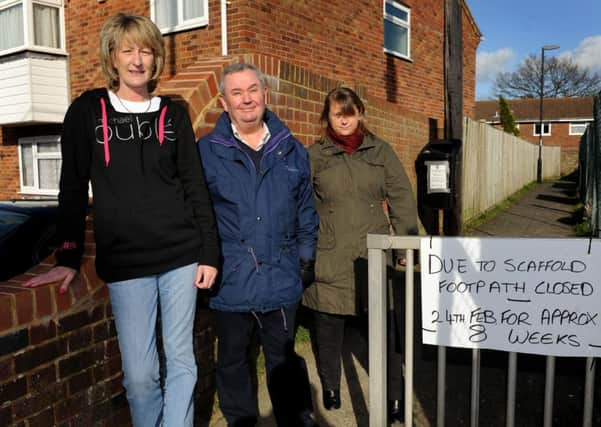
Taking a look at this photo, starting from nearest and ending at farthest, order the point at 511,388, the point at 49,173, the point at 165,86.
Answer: the point at 511,388
the point at 165,86
the point at 49,173

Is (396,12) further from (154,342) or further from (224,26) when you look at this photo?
(154,342)

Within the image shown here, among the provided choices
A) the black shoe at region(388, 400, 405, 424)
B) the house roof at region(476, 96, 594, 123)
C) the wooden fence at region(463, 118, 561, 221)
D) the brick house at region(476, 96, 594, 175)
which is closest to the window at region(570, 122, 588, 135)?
the brick house at region(476, 96, 594, 175)

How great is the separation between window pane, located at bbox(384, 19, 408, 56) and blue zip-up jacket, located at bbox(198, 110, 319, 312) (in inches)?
393

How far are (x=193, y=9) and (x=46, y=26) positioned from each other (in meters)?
3.77

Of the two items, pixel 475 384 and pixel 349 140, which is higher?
pixel 349 140

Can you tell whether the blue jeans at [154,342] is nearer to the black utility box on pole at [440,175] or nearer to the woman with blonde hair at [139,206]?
the woman with blonde hair at [139,206]

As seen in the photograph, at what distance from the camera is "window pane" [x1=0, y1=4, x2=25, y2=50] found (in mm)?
11016

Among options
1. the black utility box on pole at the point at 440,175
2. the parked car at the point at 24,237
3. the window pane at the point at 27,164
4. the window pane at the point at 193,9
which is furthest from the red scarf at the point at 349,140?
the window pane at the point at 27,164

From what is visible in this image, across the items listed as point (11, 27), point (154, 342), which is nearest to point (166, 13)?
point (11, 27)

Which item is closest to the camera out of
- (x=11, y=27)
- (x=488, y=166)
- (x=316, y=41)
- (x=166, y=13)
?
(x=166, y=13)

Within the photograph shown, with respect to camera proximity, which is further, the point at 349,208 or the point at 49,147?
the point at 49,147

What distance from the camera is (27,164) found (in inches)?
487

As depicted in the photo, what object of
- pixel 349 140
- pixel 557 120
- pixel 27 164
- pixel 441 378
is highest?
pixel 557 120

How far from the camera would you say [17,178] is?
1256cm
